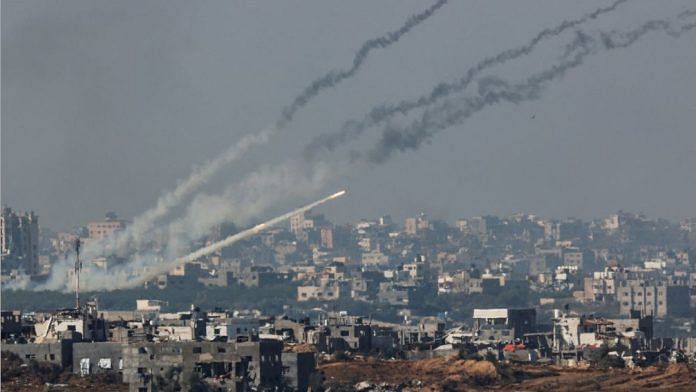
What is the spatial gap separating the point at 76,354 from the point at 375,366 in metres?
9.84

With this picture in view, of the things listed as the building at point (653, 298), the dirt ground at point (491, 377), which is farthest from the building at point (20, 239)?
the dirt ground at point (491, 377)

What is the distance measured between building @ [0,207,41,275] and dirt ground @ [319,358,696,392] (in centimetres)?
10437

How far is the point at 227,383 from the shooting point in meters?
74.2

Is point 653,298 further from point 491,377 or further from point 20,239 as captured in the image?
point 491,377

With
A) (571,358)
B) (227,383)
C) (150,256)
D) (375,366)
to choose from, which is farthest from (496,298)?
(227,383)

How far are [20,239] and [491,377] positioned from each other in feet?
378

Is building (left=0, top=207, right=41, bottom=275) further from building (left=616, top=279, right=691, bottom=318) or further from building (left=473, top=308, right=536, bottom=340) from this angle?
building (left=473, top=308, right=536, bottom=340)

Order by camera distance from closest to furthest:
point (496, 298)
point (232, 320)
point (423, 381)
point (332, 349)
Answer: point (423, 381)
point (332, 349)
point (232, 320)
point (496, 298)

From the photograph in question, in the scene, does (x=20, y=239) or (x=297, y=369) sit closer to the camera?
(x=297, y=369)

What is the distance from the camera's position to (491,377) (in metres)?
82.4

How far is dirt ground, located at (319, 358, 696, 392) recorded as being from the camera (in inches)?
3056

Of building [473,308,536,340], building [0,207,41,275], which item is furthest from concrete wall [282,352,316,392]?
building [0,207,41,275]

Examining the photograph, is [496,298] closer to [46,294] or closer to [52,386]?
[46,294]

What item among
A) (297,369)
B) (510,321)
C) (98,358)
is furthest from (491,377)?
(510,321)
